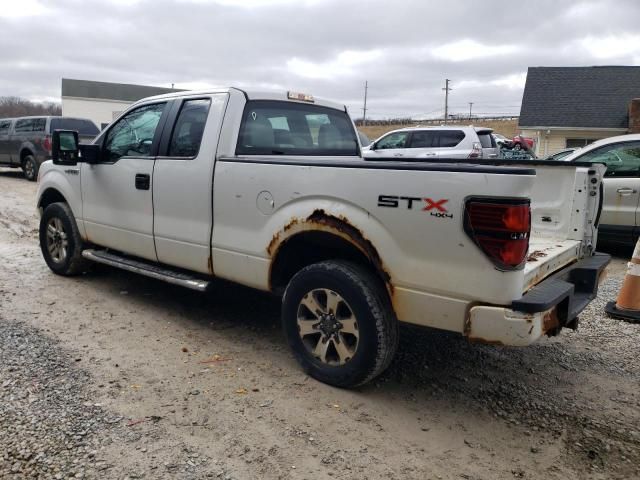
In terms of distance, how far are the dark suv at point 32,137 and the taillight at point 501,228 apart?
49.2 feet

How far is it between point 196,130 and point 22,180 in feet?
48.8

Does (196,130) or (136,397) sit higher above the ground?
(196,130)

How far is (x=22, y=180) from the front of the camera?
1703cm

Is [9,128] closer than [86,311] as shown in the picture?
No

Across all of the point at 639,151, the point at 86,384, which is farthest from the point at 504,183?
the point at 639,151

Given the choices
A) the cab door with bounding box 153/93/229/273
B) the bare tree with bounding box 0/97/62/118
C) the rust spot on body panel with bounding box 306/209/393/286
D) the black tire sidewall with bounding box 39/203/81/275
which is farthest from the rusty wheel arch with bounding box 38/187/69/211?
the bare tree with bounding box 0/97/62/118

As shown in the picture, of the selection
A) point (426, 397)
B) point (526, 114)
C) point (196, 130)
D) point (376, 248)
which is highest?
point (526, 114)

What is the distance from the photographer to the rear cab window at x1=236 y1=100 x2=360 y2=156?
14.3 feet

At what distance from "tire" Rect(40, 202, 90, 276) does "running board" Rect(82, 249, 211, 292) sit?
329mm

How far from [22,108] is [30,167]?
58697mm

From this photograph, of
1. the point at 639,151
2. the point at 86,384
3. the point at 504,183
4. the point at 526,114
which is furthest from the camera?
the point at 526,114

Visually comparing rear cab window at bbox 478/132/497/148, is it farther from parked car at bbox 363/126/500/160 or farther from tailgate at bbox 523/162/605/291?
tailgate at bbox 523/162/605/291

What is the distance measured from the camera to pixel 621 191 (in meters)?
7.75

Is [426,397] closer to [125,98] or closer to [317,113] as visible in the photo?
[317,113]
